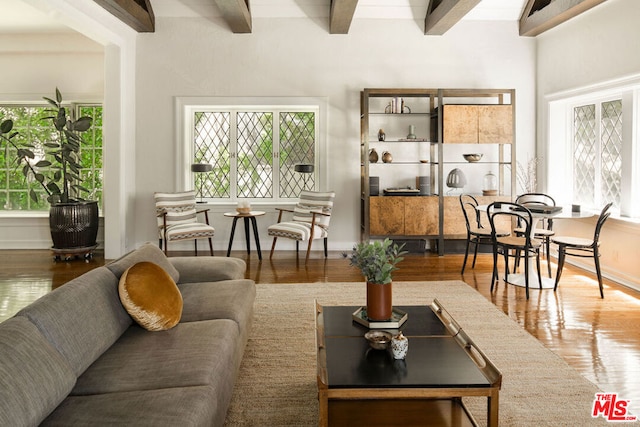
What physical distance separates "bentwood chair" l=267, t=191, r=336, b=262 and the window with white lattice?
533mm

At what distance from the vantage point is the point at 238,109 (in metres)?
6.83

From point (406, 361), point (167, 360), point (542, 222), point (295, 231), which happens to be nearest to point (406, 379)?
point (406, 361)

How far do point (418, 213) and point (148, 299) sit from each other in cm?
458

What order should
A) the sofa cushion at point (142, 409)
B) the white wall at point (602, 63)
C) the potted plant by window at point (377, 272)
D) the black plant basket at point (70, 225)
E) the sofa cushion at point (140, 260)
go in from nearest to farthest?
the sofa cushion at point (142, 409) < the potted plant by window at point (377, 272) < the sofa cushion at point (140, 260) < the white wall at point (602, 63) < the black plant basket at point (70, 225)

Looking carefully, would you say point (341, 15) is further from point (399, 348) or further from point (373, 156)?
point (399, 348)

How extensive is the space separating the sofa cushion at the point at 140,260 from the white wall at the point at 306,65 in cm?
388

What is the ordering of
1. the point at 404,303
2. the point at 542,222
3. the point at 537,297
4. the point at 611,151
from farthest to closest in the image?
the point at 542,222
the point at 611,151
the point at 537,297
the point at 404,303

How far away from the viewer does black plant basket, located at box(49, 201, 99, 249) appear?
6.02m

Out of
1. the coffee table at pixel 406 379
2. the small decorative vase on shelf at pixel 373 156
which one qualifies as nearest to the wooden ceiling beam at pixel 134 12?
the small decorative vase on shelf at pixel 373 156

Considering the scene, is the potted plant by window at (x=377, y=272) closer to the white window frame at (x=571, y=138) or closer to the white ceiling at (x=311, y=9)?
the white window frame at (x=571, y=138)

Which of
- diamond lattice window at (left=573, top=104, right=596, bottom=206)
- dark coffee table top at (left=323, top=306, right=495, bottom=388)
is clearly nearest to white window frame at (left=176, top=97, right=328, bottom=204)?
diamond lattice window at (left=573, top=104, right=596, bottom=206)

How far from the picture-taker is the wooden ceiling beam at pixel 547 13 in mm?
5257

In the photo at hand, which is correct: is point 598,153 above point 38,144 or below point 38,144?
below

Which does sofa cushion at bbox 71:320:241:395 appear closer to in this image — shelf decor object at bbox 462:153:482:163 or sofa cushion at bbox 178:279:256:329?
sofa cushion at bbox 178:279:256:329
